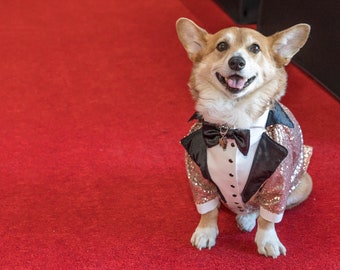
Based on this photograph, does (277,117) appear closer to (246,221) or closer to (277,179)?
(277,179)

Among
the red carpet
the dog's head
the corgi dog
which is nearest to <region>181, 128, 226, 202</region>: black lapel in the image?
the corgi dog

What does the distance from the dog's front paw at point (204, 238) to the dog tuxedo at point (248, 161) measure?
4.6 inches

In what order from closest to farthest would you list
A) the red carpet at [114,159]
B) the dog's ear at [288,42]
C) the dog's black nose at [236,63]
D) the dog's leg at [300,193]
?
the dog's black nose at [236,63], the dog's ear at [288,42], the red carpet at [114,159], the dog's leg at [300,193]

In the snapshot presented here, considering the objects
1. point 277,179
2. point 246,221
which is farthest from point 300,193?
point 277,179

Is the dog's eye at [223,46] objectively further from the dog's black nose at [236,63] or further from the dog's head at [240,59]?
the dog's black nose at [236,63]

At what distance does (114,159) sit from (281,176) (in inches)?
37.7

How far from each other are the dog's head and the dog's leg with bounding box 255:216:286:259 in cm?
47

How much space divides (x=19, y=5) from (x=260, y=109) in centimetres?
345

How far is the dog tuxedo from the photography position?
158 centimetres

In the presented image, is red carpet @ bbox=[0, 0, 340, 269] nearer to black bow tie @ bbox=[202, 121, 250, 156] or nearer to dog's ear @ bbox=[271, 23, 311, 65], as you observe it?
black bow tie @ bbox=[202, 121, 250, 156]

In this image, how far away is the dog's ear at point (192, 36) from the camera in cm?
173

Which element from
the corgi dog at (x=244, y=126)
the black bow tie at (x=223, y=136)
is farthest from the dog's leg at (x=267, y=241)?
the black bow tie at (x=223, y=136)

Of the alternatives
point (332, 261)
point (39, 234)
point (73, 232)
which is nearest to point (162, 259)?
point (73, 232)

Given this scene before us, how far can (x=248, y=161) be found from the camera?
62.6 inches
